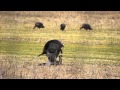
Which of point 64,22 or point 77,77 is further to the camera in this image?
point 64,22

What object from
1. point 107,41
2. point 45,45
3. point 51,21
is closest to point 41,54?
point 45,45

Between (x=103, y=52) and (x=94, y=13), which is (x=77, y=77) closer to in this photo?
(x=103, y=52)

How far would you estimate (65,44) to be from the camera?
454 inches

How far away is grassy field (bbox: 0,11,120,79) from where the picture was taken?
10938 millimetres

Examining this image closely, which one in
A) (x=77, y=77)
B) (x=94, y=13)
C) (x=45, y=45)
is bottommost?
(x=77, y=77)

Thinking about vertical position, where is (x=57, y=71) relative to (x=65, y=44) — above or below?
below

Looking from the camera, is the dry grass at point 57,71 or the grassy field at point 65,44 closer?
the dry grass at point 57,71

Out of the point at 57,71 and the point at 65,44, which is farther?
the point at 65,44

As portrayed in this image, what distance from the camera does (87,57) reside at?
37.1ft

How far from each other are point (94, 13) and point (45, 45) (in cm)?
175

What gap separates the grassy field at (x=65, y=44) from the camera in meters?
10.9

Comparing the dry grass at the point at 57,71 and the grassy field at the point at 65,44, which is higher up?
the grassy field at the point at 65,44

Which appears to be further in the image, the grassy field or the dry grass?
the grassy field

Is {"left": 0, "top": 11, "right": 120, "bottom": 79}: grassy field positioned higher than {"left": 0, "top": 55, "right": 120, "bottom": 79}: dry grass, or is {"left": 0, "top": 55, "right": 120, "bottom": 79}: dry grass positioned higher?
{"left": 0, "top": 11, "right": 120, "bottom": 79}: grassy field
